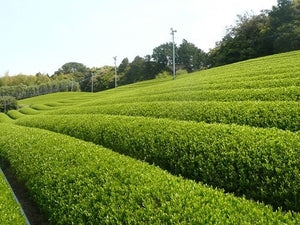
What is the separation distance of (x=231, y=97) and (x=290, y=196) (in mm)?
8970

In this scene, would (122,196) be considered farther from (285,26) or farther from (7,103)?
(7,103)

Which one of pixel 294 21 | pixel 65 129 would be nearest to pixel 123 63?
pixel 294 21

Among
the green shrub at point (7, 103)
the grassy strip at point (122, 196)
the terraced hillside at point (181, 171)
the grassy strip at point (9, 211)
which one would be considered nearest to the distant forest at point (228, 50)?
the green shrub at point (7, 103)

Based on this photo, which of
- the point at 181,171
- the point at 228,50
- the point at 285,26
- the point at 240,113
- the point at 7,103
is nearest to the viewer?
the point at 181,171

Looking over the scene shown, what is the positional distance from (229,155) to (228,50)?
5580 cm

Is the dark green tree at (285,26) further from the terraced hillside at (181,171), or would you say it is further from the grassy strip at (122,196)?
the grassy strip at (122,196)

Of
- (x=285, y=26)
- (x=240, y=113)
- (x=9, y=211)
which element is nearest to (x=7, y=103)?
(x=9, y=211)

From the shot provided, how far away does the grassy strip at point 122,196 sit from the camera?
4.32 m

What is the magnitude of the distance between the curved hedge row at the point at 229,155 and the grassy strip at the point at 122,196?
2.65 feet

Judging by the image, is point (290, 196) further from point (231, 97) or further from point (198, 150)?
point (231, 97)

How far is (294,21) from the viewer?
48.3 m

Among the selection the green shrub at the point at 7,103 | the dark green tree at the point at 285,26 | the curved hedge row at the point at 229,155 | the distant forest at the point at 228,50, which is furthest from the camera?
the green shrub at the point at 7,103

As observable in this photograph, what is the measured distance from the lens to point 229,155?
6.54 m

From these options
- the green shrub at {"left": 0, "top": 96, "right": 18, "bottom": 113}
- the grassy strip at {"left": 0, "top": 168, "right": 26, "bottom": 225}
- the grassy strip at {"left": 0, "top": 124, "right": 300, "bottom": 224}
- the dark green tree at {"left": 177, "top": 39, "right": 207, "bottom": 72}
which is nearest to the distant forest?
the dark green tree at {"left": 177, "top": 39, "right": 207, "bottom": 72}
